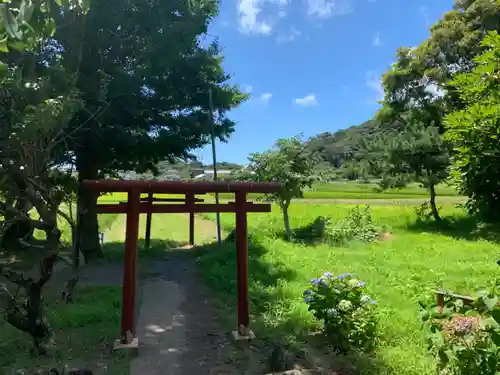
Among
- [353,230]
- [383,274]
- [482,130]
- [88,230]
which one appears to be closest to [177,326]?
[383,274]

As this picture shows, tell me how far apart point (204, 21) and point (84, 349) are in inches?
299

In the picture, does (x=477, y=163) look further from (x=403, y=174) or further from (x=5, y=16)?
(x=403, y=174)

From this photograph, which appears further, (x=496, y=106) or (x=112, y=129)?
(x=112, y=129)

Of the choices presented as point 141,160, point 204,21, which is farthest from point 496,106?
point 141,160

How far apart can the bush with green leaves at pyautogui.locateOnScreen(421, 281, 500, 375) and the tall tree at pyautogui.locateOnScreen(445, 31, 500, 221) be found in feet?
2.94

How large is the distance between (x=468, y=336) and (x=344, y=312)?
5.29 feet

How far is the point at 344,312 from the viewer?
16.5 feet

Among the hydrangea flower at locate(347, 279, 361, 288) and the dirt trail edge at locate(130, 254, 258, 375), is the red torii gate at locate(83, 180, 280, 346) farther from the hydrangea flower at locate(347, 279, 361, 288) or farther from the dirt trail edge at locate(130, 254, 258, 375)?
the hydrangea flower at locate(347, 279, 361, 288)

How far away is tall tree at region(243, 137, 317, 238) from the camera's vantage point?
14.2 metres

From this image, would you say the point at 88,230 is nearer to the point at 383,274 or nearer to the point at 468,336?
the point at 383,274

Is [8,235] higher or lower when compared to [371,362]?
higher

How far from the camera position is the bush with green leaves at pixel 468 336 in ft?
11.4

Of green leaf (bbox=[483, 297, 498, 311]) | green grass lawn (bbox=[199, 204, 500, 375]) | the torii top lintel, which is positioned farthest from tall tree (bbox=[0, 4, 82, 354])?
green leaf (bbox=[483, 297, 498, 311])

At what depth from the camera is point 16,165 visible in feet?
18.2
